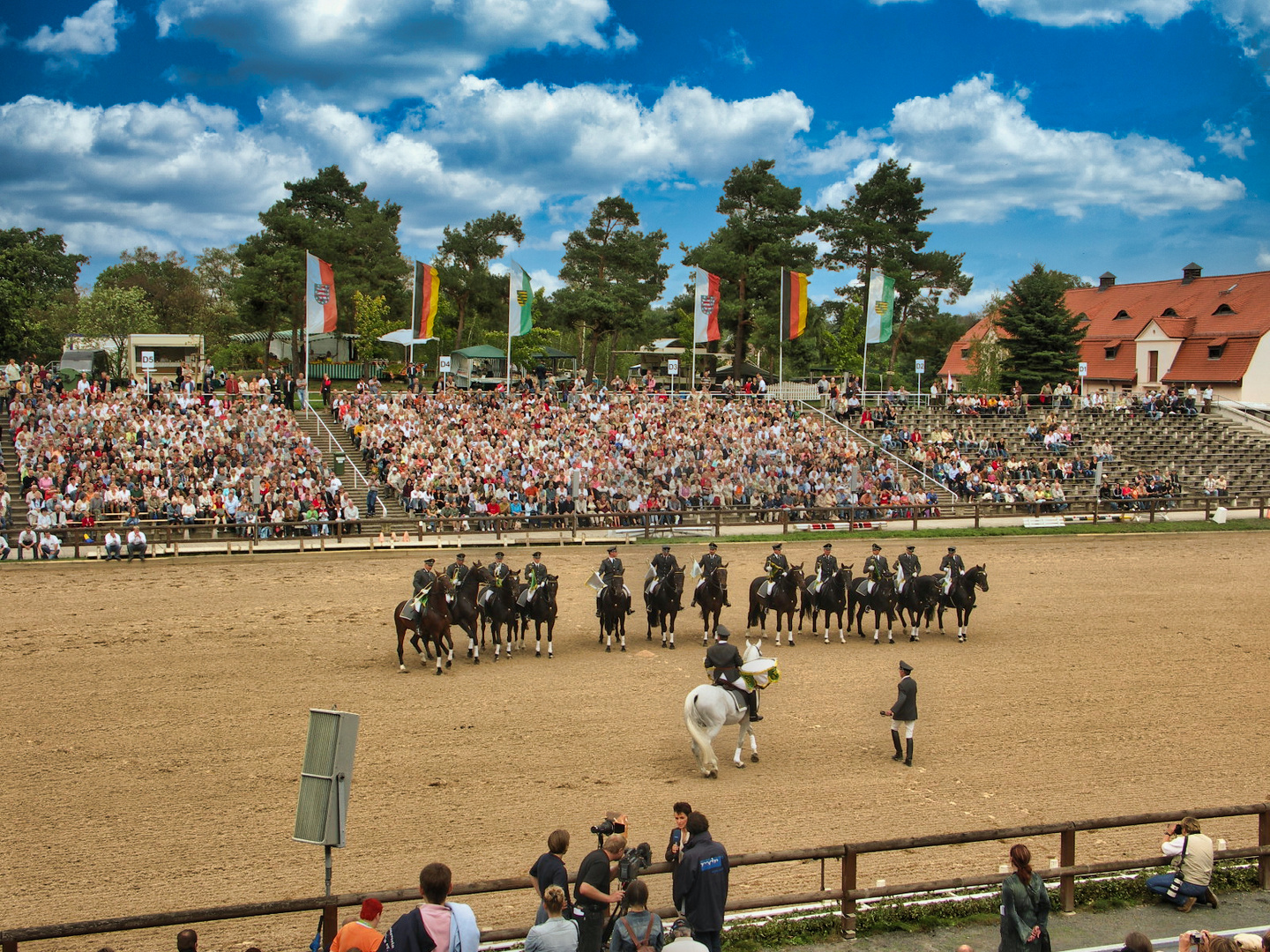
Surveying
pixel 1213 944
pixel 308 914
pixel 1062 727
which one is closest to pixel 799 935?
pixel 1213 944

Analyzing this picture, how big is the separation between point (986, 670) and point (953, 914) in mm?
9064

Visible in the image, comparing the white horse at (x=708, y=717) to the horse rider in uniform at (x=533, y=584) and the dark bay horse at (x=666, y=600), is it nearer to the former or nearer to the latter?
the horse rider in uniform at (x=533, y=584)

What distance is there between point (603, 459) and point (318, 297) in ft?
41.1

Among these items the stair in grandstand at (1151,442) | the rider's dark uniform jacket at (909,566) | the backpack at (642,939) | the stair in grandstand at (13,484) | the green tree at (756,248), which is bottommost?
the backpack at (642,939)

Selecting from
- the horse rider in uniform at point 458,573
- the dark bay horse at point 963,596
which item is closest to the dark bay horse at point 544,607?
the horse rider in uniform at point 458,573

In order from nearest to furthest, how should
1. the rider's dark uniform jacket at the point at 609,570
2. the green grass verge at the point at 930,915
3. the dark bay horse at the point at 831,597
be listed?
the green grass verge at the point at 930,915 < the rider's dark uniform jacket at the point at 609,570 < the dark bay horse at the point at 831,597

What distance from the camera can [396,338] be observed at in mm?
48625

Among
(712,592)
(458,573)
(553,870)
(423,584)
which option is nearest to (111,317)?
(458,573)

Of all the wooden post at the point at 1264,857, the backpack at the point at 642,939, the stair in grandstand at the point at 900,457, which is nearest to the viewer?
the backpack at the point at 642,939

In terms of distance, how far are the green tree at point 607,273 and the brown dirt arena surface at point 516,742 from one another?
1390 inches

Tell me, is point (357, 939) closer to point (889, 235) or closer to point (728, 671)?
point (728, 671)

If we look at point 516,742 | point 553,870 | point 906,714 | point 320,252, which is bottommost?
point 516,742

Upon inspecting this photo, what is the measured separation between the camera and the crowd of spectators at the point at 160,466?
26422 millimetres

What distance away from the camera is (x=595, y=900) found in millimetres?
6680
